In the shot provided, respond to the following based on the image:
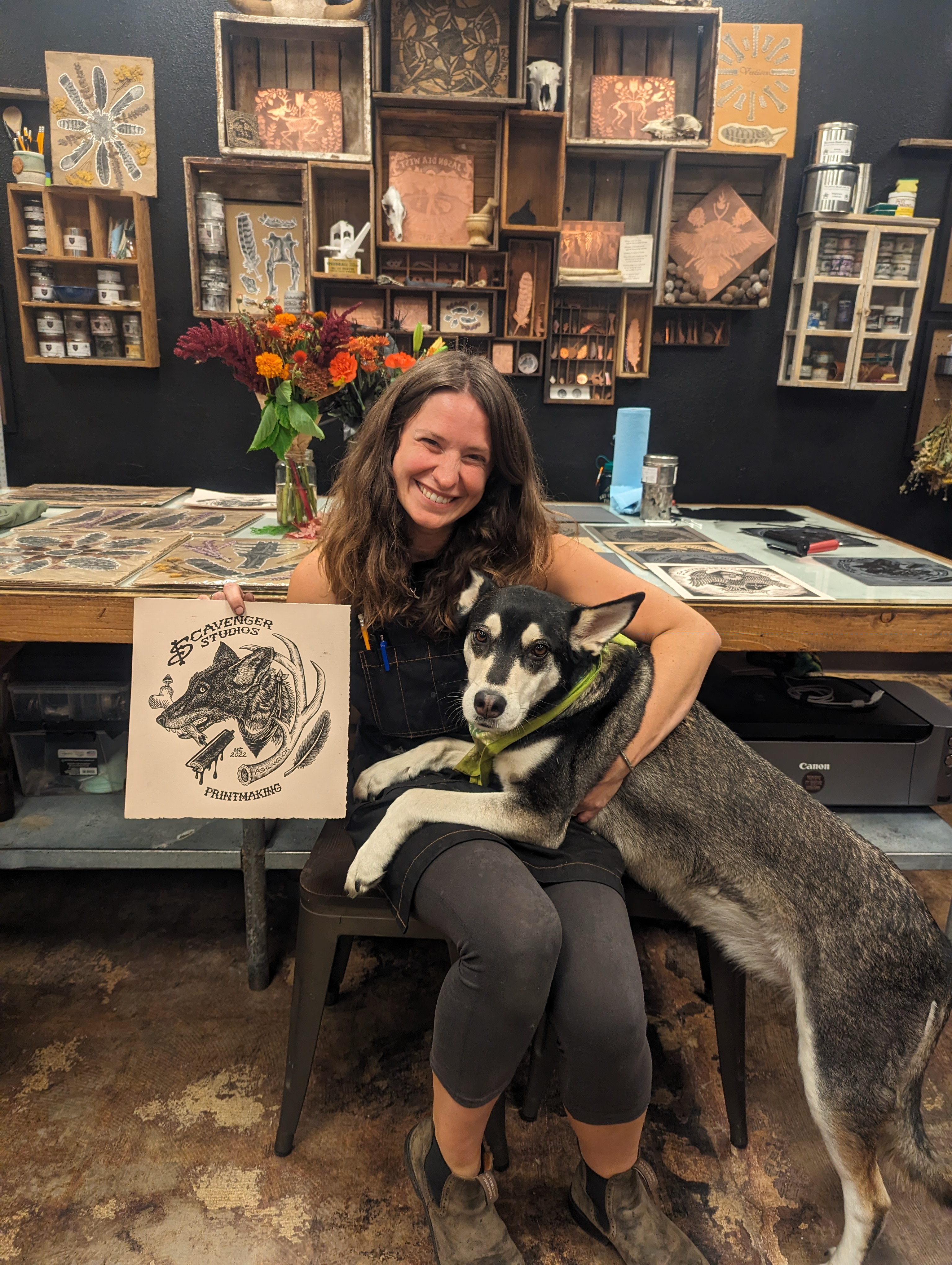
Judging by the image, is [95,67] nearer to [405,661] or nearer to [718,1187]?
[405,661]

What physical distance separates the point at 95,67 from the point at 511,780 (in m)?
3.62

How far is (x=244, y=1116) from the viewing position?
5.57 ft

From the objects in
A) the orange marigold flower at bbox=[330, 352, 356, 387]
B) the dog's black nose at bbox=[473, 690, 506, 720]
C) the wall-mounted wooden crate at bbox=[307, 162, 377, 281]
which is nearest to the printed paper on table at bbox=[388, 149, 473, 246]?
the wall-mounted wooden crate at bbox=[307, 162, 377, 281]

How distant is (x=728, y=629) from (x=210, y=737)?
1.30 metres

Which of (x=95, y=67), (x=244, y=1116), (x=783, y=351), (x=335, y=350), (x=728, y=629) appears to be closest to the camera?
(x=244, y=1116)

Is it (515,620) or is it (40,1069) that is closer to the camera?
(515,620)

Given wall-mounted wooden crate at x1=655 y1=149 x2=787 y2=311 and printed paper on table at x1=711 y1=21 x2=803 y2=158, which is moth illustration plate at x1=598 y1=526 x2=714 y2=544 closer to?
wall-mounted wooden crate at x1=655 y1=149 x2=787 y2=311

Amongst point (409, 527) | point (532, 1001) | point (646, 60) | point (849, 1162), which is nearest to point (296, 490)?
point (409, 527)

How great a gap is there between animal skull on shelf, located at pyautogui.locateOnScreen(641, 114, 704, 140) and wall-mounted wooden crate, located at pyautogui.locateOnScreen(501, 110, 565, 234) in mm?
410

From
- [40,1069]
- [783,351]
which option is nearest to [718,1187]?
[40,1069]

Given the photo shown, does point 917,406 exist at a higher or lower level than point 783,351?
lower

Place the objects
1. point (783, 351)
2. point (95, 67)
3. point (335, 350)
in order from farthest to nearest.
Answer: point (783, 351) < point (95, 67) < point (335, 350)

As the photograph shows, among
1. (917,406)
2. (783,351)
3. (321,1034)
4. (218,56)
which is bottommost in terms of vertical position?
(321,1034)

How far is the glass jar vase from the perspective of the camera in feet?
8.01
